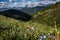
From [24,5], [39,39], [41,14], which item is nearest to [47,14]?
[41,14]

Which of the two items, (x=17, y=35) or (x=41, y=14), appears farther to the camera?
(x=41, y=14)

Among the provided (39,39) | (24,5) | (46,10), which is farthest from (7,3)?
(39,39)

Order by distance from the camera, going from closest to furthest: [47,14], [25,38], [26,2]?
[25,38]
[47,14]
[26,2]

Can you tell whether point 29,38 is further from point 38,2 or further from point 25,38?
point 38,2

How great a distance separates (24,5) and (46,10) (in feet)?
3.94

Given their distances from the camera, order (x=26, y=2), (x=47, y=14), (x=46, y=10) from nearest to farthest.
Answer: (x=47, y=14), (x=46, y=10), (x=26, y=2)

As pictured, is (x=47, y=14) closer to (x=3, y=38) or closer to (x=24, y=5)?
(x=24, y=5)

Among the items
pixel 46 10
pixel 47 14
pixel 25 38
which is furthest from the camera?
pixel 46 10

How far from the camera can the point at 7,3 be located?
13695 mm

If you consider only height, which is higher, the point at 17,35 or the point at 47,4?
the point at 17,35

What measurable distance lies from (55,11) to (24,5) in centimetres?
201

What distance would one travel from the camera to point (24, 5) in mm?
13727

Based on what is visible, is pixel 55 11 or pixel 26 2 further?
pixel 26 2

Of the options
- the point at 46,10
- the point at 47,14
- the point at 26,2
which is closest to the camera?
the point at 47,14
